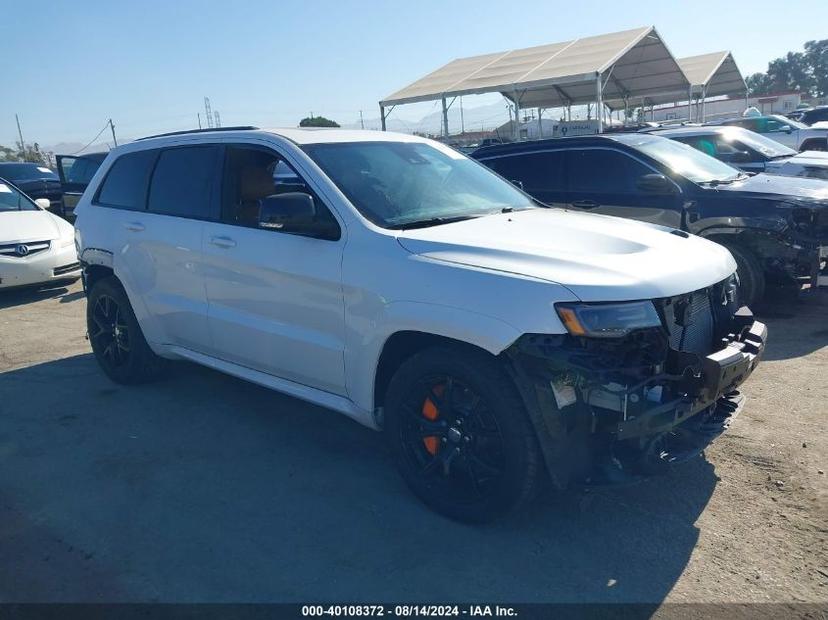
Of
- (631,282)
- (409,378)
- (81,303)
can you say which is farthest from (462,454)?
(81,303)

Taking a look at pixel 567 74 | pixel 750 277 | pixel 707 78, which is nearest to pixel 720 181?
pixel 750 277

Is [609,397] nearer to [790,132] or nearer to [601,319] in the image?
[601,319]

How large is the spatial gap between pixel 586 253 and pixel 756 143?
8924 mm

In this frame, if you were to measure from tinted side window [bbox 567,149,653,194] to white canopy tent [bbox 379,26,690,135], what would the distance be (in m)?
Answer: 11.8

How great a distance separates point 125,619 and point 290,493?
3.74 ft

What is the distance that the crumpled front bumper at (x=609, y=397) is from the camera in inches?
117

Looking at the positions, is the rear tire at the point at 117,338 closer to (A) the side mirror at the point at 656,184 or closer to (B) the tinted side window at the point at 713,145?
(A) the side mirror at the point at 656,184

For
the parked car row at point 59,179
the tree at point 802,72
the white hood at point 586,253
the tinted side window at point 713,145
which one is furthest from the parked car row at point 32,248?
the tree at point 802,72

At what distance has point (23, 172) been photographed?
1770 centimetres

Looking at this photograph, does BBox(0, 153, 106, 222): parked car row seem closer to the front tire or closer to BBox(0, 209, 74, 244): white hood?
BBox(0, 209, 74, 244): white hood

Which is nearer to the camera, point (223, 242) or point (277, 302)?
point (277, 302)

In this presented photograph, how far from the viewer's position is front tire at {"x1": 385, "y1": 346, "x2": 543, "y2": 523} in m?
3.12

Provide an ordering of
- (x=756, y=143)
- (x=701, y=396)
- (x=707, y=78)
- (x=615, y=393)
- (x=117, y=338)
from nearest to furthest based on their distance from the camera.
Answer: (x=615, y=393)
(x=701, y=396)
(x=117, y=338)
(x=756, y=143)
(x=707, y=78)

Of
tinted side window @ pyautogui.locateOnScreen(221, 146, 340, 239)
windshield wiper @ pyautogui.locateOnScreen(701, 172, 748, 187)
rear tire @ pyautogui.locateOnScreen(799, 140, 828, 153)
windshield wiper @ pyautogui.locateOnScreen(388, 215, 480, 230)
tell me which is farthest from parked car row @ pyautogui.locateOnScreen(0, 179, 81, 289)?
rear tire @ pyautogui.locateOnScreen(799, 140, 828, 153)
